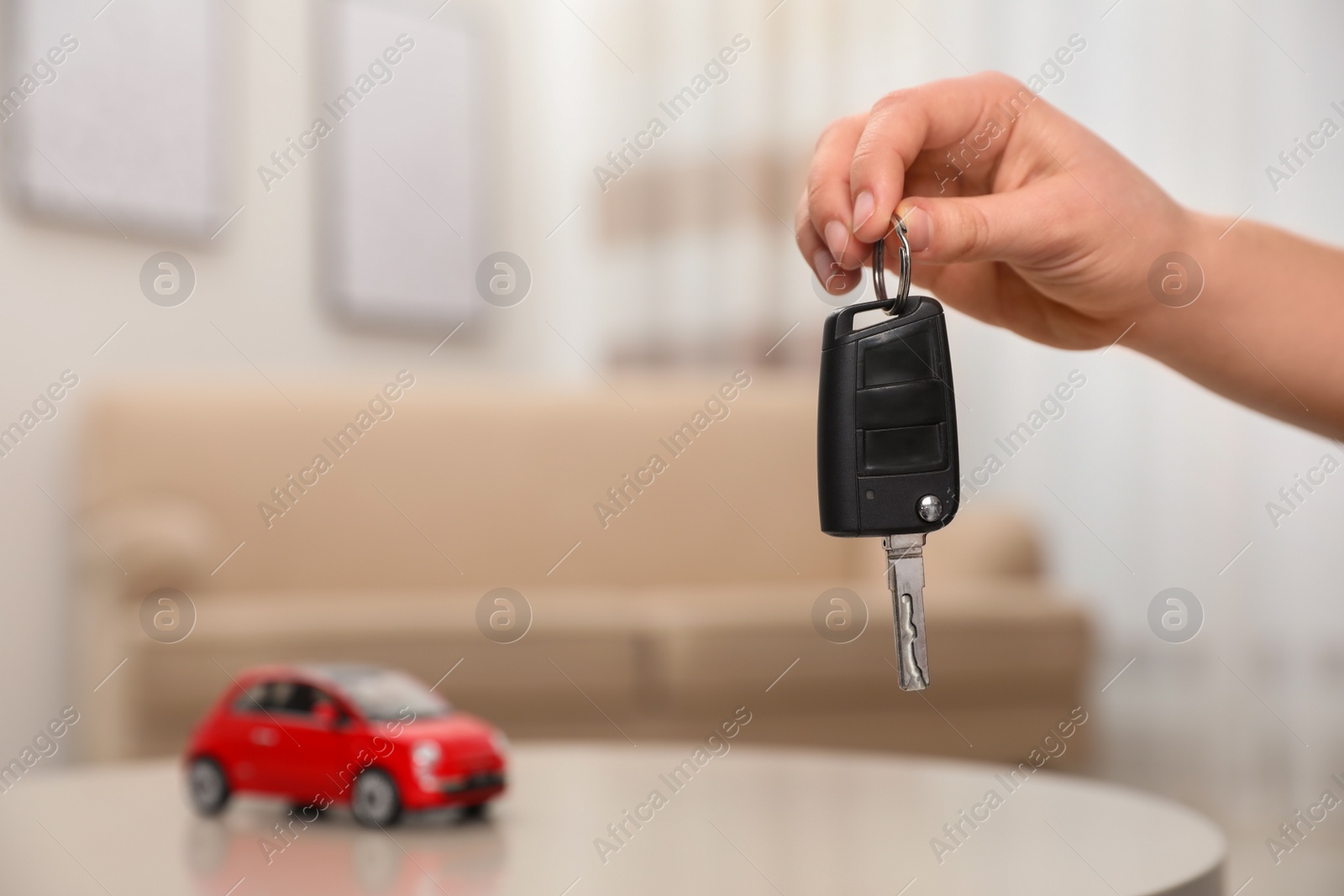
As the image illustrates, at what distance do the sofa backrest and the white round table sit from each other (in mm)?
1841

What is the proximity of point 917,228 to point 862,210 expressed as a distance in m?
0.04

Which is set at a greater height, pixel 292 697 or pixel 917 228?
pixel 917 228

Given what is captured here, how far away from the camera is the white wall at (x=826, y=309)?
2.95 meters

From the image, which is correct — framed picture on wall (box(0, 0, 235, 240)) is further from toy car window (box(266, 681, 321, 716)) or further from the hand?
the hand

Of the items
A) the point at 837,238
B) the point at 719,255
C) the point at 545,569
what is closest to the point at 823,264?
the point at 837,238

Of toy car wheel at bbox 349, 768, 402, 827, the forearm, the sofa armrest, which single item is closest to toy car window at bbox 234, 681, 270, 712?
toy car wheel at bbox 349, 768, 402, 827

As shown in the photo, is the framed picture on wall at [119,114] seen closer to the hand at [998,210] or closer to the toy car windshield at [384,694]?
the toy car windshield at [384,694]

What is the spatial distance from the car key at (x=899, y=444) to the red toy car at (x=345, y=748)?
0.43 m

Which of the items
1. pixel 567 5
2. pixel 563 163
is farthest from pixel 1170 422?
pixel 567 5

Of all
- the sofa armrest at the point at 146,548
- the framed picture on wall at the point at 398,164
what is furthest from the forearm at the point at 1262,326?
the framed picture on wall at the point at 398,164

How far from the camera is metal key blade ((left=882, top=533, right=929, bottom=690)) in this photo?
1.99 feet

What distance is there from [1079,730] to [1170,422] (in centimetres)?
100

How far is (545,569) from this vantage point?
307 cm

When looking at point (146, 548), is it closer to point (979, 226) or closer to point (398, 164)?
point (398, 164)
